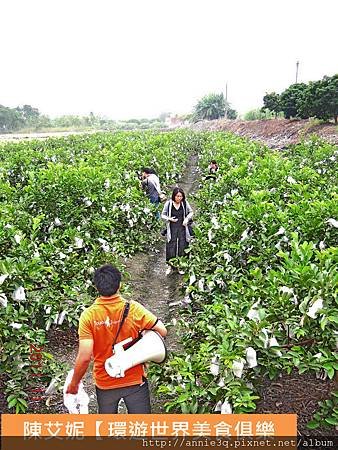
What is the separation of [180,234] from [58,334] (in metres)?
2.46

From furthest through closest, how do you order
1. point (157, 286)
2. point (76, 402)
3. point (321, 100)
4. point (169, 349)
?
point (321, 100), point (157, 286), point (169, 349), point (76, 402)

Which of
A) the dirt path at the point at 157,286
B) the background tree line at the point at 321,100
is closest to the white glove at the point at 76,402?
the dirt path at the point at 157,286

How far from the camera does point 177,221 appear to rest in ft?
22.5

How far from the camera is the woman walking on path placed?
6.77 meters

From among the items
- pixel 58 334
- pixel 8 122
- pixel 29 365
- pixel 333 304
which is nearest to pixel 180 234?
pixel 58 334

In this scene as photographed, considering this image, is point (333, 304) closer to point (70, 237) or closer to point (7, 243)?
point (7, 243)

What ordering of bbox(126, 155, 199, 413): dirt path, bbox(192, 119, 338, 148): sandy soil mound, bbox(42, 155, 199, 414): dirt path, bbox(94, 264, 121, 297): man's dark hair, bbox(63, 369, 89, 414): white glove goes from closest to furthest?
bbox(94, 264, 121, 297): man's dark hair → bbox(63, 369, 89, 414): white glove → bbox(42, 155, 199, 414): dirt path → bbox(126, 155, 199, 413): dirt path → bbox(192, 119, 338, 148): sandy soil mound

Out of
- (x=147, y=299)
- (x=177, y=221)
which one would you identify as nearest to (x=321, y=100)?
(x=177, y=221)

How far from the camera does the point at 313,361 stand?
2766mm

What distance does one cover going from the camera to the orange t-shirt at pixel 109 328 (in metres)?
2.75

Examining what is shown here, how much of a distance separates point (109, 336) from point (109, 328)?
0.05 meters

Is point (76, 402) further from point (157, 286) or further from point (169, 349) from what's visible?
point (157, 286)

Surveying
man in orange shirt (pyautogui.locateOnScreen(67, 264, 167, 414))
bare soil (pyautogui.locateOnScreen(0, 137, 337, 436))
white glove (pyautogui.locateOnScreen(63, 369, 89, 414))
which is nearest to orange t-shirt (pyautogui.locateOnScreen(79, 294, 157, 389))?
man in orange shirt (pyautogui.locateOnScreen(67, 264, 167, 414))

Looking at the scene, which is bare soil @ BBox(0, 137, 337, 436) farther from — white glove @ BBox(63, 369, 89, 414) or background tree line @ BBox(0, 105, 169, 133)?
background tree line @ BBox(0, 105, 169, 133)
